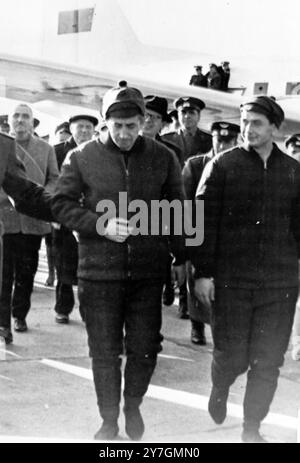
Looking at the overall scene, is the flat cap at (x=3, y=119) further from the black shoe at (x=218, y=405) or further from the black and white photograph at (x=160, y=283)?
the black shoe at (x=218, y=405)

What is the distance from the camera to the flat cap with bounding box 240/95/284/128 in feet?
11.7

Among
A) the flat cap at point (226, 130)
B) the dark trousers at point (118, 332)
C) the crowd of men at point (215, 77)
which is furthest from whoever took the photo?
the crowd of men at point (215, 77)

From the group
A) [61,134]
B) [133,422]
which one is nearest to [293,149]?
[61,134]

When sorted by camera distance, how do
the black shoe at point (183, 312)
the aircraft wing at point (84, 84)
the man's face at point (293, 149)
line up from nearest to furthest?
1. the black shoe at point (183, 312)
2. the man's face at point (293, 149)
3. the aircraft wing at point (84, 84)

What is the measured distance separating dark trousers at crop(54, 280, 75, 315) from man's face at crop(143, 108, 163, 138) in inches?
56.3

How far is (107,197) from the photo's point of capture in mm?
3518

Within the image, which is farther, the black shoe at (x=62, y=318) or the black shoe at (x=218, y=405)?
the black shoe at (x=62, y=318)

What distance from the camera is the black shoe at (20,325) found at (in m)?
5.84

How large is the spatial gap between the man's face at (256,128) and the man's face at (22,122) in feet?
8.03

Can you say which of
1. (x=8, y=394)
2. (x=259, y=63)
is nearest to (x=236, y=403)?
(x=8, y=394)

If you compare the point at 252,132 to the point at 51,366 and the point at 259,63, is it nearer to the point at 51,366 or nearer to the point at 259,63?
the point at 51,366

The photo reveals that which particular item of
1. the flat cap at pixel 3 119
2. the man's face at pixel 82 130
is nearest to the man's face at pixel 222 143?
the man's face at pixel 82 130

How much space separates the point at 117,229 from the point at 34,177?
2.41 meters

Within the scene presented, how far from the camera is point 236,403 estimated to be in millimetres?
4254
